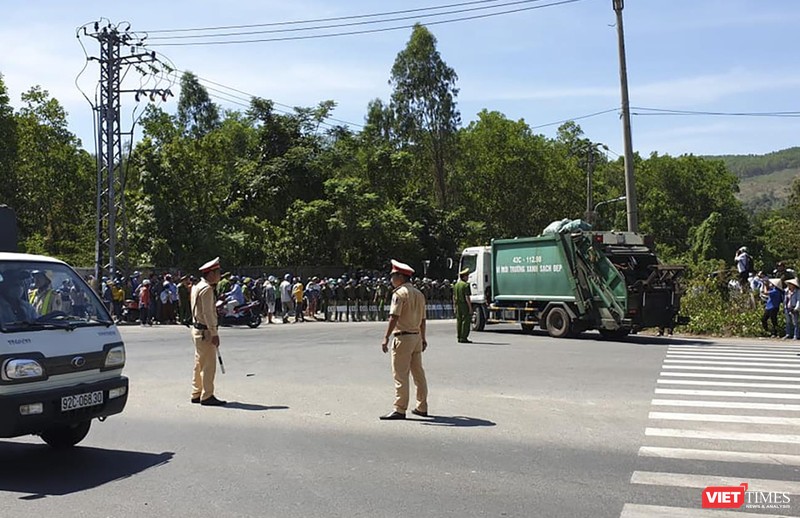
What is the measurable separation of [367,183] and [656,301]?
29.3m

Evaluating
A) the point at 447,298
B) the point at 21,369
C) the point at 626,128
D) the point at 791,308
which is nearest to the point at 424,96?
the point at 447,298

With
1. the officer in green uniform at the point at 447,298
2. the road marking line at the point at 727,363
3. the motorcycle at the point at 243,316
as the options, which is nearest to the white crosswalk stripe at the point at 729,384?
Answer: the road marking line at the point at 727,363

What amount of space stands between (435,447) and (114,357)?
10.7 feet

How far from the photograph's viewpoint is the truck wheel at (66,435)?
7.94m

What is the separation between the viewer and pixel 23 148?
1945 inches

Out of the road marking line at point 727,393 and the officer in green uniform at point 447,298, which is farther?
the officer in green uniform at point 447,298

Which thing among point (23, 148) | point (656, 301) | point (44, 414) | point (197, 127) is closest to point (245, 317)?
point (656, 301)

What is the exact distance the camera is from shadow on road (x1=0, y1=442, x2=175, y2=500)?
657 cm

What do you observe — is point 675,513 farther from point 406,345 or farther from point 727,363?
point 727,363

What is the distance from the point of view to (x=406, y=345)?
30.8 feet

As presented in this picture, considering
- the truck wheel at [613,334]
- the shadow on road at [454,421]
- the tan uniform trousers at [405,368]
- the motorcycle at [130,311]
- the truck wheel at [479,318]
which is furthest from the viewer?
the motorcycle at [130,311]

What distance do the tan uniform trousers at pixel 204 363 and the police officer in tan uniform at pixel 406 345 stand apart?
241 cm

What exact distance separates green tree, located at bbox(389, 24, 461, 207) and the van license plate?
4817 cm

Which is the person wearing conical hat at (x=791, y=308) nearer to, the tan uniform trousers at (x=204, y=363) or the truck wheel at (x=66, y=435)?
the tan uniform trousers at (x=204, y=363)
